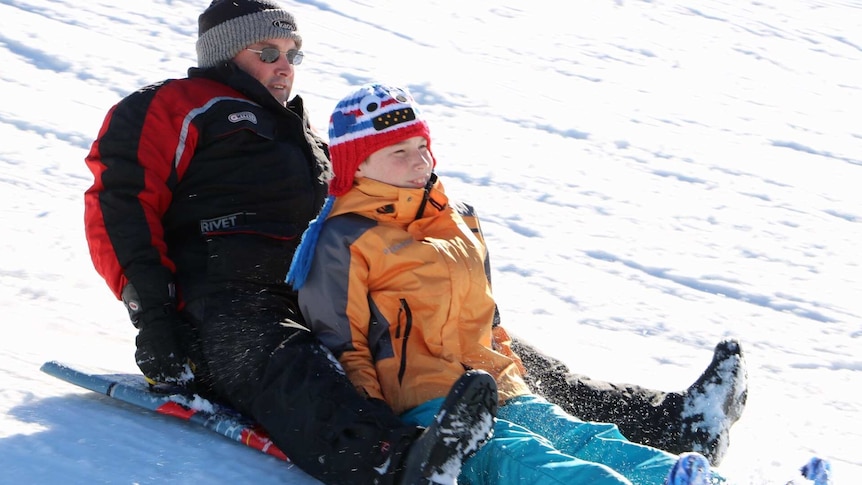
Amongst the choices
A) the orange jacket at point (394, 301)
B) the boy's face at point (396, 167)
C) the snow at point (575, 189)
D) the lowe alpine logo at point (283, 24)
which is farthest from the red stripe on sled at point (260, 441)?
the lowe alpine logo at point (283, 24)

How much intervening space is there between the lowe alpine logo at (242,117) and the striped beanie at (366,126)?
22.3 inches

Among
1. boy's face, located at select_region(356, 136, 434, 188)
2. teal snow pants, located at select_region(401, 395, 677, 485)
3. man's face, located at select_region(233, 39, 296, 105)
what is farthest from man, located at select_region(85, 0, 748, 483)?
boy's face, located at select_region(356, 136, 434, 188)

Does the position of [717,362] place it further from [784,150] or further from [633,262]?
[784,150]

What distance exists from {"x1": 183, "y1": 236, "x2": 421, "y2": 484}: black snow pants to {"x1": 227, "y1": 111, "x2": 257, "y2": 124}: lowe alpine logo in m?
0.39

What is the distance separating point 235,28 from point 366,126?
0.92m

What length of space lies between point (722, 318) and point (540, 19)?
6670mm

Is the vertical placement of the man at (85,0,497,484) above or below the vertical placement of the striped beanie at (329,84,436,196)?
below

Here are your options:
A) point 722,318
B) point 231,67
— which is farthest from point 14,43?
point 722,318

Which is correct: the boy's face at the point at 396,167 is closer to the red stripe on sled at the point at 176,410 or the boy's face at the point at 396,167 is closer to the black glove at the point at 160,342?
the black glove at the point at 160,342

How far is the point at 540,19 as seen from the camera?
10.8 meters

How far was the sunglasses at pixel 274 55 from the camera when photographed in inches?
135

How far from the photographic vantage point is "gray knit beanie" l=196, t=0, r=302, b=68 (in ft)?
11.2

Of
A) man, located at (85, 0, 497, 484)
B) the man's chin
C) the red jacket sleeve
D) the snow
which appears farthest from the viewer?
the man's chin

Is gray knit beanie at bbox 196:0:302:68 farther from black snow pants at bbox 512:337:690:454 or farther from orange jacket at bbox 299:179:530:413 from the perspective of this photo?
black snow pants at bbox 512:337:690:454
